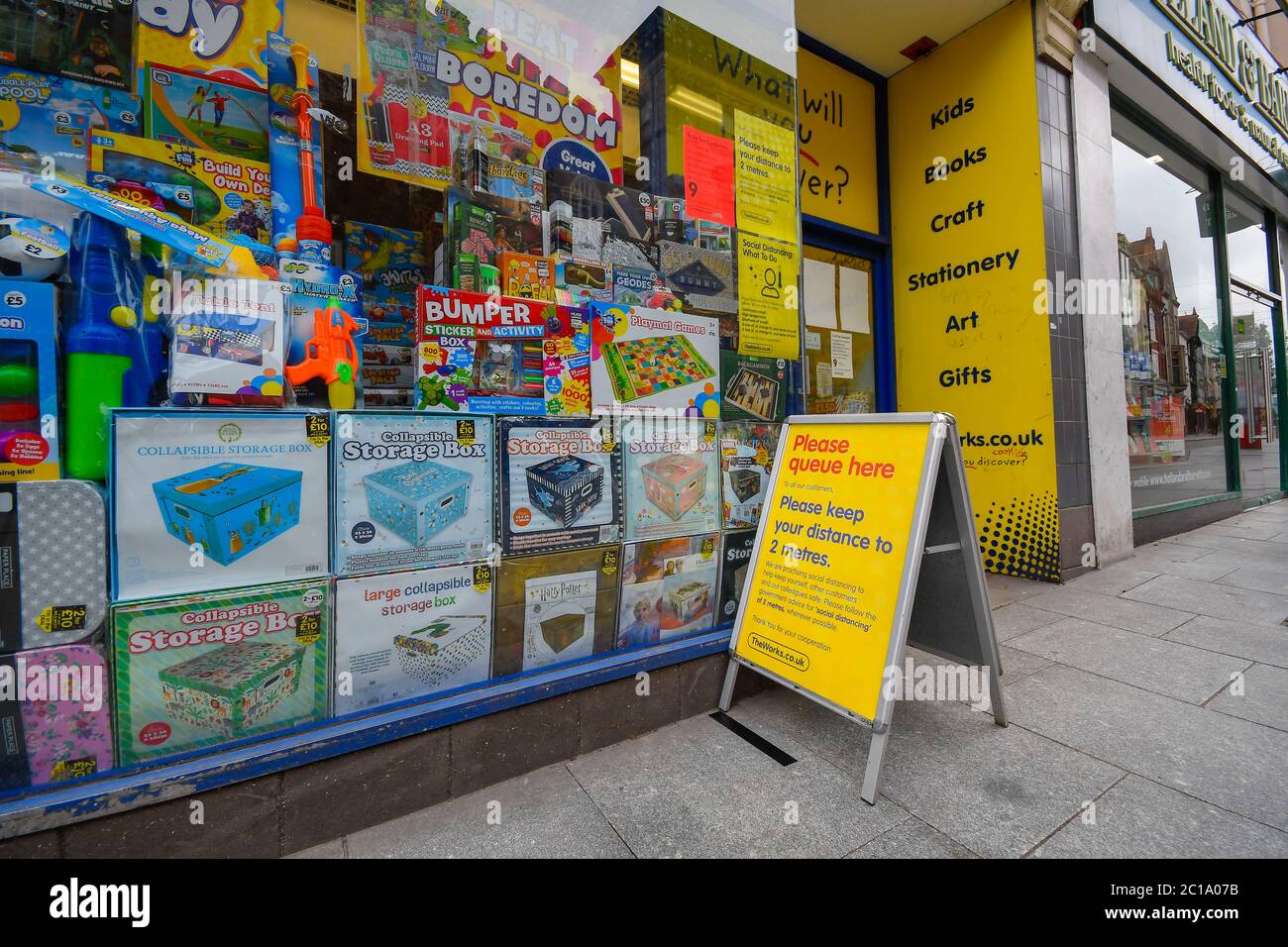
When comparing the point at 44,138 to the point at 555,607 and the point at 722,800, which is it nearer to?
the point at 555,607

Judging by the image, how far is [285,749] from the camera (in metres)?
1.66

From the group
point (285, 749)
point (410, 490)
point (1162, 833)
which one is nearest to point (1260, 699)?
point (1162, 833)

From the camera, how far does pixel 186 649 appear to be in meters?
1.62

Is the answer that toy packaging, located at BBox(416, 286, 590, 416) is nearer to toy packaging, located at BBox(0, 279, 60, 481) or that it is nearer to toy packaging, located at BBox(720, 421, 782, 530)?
toy packaging, located at BBox(720, 421, 782, 530)

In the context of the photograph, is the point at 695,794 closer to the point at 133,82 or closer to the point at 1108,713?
the point at 1108,713

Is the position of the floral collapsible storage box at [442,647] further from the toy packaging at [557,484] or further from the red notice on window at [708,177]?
the red notice on window at [708,177]

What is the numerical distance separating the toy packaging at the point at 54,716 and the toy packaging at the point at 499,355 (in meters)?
1.16

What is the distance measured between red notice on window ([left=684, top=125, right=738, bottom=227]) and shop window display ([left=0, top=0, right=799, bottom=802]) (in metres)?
0.02

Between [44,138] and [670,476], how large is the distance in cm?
235

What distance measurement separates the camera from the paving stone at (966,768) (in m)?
1.74
